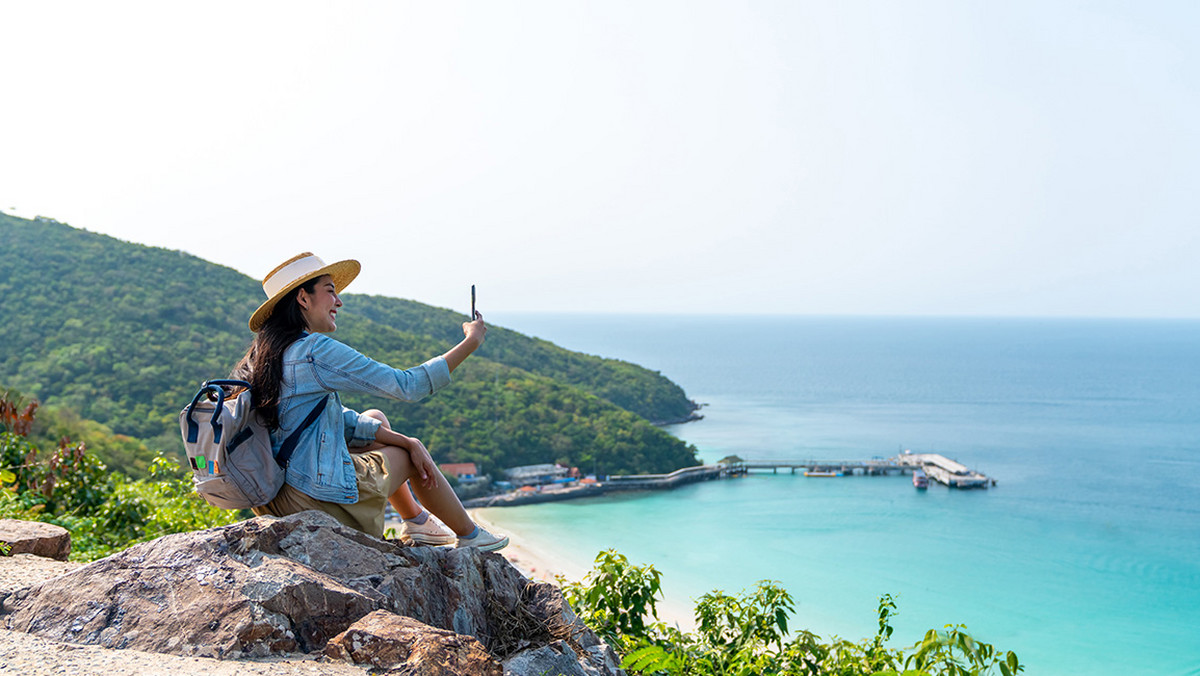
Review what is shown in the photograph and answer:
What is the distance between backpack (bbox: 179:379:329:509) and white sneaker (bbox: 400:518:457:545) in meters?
0.68

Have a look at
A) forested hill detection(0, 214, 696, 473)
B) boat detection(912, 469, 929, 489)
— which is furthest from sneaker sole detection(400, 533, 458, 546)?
boat detection(912, 469, 929, 489)

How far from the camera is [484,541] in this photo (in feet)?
11.7

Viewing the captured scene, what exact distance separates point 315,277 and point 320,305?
0.11 meters

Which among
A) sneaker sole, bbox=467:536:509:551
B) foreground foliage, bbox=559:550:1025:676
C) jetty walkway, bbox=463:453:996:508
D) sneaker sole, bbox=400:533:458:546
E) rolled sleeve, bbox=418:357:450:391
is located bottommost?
jetty walkway, bbox=463:453:996:508

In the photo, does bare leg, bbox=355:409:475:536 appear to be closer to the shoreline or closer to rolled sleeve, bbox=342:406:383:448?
rolled sleeve, bbox=342:406:383:448

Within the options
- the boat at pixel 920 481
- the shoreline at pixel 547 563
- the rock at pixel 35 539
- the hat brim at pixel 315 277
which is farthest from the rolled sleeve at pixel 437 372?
the boat at pixel 920 481

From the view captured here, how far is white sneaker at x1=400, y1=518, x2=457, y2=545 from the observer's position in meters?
3.48

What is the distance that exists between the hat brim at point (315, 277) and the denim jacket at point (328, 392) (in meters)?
0.23

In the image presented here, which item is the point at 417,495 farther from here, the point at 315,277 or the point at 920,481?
the point at 920,481

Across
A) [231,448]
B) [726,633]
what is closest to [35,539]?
[231,448]

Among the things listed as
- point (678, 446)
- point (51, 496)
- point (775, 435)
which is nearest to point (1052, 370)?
point (775, 435)

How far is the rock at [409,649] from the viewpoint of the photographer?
229 centimetres

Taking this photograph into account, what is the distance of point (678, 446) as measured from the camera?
48.9m

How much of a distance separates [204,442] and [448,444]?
38297 mm
